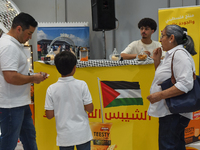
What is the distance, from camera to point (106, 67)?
2.16 m

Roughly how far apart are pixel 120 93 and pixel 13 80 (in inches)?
42.0

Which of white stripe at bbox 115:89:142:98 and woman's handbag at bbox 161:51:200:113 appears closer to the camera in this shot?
woman's handbag at bbox 161:51:200:113

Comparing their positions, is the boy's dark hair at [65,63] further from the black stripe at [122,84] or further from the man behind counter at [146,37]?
the man behind counter at [146,37]

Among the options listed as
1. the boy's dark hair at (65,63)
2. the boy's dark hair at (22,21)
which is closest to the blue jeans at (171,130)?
the boy's dark hair at (65,63)

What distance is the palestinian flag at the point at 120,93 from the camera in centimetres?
215

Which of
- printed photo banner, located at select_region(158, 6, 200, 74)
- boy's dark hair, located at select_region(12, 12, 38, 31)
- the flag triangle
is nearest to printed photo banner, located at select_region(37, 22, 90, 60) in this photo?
printed photo banner, located at select_region(158, 6, 200, 74)

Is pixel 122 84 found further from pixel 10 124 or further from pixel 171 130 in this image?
pixel 10 124

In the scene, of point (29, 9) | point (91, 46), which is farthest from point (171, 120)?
point (29, 9)

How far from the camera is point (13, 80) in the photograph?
1.53m

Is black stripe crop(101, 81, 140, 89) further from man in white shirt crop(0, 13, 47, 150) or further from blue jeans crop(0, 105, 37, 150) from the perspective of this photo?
blue jeans crop(0, 105, 37, 150)

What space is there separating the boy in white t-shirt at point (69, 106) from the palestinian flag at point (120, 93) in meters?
0.69

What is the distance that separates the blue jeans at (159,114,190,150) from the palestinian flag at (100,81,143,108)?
2.00 ft

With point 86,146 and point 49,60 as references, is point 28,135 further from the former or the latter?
point 49,60

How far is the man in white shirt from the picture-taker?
1.51 m
